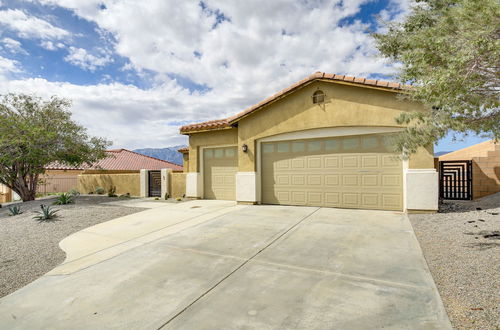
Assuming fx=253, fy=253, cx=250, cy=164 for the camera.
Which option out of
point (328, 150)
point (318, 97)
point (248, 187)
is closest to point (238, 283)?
point (328, 150)

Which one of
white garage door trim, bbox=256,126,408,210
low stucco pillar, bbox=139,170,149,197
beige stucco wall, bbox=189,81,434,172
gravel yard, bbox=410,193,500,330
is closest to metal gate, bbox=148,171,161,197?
low stucco pillar, bbox=139,170,149,197

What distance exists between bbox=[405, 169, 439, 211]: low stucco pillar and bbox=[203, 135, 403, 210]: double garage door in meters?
0.43

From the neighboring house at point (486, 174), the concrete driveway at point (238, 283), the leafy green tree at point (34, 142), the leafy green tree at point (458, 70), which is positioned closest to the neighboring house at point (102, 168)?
the leafy green tree at point (34, 142)

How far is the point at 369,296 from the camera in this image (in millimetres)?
3180

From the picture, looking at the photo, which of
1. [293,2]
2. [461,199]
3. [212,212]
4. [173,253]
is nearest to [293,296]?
[173,253]

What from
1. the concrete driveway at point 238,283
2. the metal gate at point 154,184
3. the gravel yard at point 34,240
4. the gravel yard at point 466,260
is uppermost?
the metal gate at point 154,184

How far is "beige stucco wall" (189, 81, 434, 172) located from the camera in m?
8.37

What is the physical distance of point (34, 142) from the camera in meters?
12.4

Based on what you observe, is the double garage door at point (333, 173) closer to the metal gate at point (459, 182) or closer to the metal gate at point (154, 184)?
the metal gate at point (459, 182)

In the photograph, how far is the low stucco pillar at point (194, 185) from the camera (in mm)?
12805

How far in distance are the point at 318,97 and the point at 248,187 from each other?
14.9 feet

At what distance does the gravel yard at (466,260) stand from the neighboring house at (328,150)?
1364mm

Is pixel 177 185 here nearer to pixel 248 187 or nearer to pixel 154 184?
pixel 154 184

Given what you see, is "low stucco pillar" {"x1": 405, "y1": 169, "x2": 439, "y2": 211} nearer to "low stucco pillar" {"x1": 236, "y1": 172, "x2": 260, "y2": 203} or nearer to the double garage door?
the double garage door
